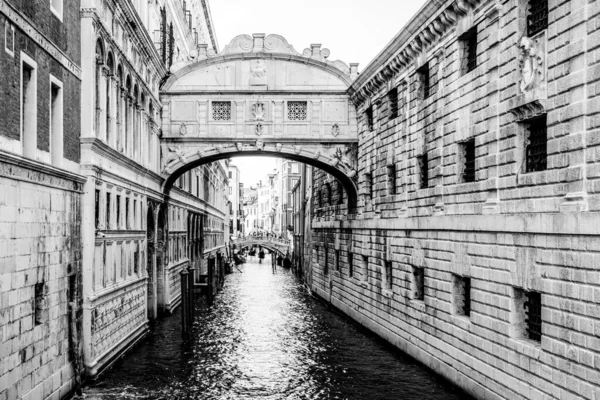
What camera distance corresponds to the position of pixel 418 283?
1922cm

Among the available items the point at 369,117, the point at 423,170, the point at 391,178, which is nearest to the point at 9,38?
the point at 423,170

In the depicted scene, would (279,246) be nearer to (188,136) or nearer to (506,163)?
(188,136)

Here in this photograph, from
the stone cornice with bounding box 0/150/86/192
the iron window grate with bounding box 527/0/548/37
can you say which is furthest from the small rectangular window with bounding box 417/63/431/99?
the stone cornice with bounding box 0/150/86/192

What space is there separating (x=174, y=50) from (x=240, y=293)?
1376 cm

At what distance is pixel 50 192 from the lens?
42.3 feet

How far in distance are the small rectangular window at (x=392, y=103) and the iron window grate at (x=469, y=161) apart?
639cm

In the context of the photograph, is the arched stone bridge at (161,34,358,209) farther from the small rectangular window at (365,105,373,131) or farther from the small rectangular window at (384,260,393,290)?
the small rectangular window at (384,260,393,290)

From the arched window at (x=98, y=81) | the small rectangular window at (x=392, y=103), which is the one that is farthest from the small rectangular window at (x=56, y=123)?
the small rectangular window at (x=392, y=103)

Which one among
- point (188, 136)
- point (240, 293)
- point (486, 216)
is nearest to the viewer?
point (486, 216)

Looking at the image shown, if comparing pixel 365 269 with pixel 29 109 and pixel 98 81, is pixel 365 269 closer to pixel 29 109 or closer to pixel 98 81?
pixel 98 81

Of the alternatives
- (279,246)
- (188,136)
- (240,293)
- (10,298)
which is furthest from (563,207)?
(279,246)

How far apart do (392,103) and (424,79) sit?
327 cm

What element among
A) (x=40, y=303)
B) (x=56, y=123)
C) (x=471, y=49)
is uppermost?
(x=471, y=49)

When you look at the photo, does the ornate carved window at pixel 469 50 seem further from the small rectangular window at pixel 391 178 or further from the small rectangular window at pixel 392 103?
the small rectangular window at pixel 391 178
